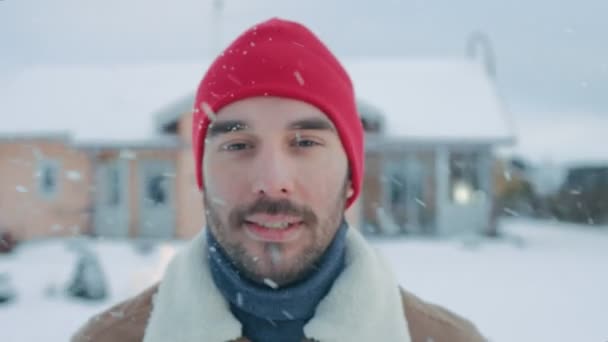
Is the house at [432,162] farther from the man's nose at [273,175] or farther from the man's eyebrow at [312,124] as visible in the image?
the man's nose at [273,175]

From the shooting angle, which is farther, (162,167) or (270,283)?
(162,167)

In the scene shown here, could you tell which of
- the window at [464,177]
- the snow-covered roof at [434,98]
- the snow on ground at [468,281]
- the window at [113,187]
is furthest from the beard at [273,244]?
the window at [113,187]

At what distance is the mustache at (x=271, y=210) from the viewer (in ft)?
5.62

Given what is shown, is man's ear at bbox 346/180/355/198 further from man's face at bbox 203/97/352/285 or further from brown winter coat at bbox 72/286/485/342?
brown winter coat at bbox 72/286/485/342

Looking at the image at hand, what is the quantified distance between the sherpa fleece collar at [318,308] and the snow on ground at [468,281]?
4770mm

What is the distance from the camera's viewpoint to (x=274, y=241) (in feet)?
5.69

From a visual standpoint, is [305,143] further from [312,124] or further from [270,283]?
[270,283]

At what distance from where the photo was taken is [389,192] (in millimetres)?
17516

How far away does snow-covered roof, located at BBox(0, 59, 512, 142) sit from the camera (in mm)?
16625

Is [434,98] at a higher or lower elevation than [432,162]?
higher

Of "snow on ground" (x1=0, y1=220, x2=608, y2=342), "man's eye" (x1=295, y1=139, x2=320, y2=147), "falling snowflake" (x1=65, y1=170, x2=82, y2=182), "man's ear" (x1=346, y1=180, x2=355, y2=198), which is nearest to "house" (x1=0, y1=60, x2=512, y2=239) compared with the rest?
"falling snowflake" (x1=65, y1=170, x2=82, y2=182)

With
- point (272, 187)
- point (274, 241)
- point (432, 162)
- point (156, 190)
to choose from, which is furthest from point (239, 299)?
point (432, 162)

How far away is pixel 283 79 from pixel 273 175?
0.33 meters

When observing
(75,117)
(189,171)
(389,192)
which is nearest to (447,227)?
(389,192)
